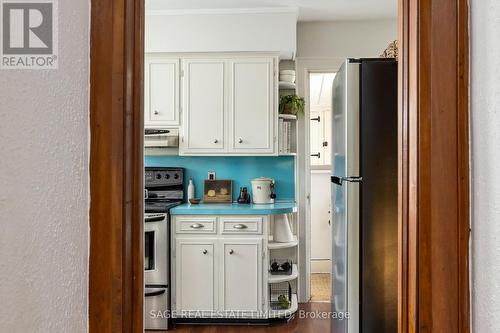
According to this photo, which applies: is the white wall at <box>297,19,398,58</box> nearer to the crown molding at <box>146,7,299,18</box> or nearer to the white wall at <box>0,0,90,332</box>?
the crown molding at <box>146,7,299,18</box>

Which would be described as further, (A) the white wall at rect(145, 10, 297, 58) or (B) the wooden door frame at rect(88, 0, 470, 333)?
(A) the white wall at rect(145, 10, 297, 58)

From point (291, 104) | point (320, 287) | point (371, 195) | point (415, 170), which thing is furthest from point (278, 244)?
point (415, 170)

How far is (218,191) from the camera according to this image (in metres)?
3.75

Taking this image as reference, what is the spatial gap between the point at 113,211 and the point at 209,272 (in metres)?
2.43

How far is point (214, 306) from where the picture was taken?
3193 millimetres

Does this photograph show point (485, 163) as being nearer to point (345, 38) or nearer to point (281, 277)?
point (281, 277)

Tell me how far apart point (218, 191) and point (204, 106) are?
31.2 inches

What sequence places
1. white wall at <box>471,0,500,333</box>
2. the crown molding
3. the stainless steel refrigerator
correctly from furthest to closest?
A: the crown molding, the stainless steel refrigerator, white wall at <box>471,0,500,333</box>

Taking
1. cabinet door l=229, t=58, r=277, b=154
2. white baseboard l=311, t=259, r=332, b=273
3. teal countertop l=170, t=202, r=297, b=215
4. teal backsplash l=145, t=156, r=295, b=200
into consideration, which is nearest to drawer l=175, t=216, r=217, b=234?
teal countertop l=170, t=202, r=297, b=215

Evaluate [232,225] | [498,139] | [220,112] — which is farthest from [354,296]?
[220,112]

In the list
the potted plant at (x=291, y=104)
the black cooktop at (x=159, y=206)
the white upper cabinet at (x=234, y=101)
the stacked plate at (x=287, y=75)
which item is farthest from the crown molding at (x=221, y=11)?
the black cooktop at (x=159, y=206)

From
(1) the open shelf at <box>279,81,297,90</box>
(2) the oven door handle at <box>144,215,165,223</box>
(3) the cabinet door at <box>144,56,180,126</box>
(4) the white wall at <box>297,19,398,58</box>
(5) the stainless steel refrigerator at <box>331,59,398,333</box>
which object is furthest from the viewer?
(4) the white wall at <box>297,19,398,58</box>

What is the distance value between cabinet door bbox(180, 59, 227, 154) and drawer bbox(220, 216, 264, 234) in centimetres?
66

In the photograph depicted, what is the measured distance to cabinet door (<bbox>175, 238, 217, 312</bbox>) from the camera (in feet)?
10.5
